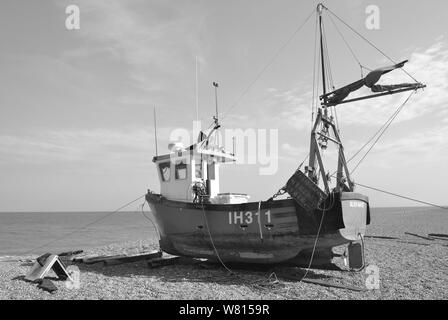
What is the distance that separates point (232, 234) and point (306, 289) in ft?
9.57

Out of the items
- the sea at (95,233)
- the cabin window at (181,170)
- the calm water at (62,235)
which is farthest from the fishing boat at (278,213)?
the calm water at (62,235)

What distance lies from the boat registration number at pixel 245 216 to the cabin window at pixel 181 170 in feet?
9.59

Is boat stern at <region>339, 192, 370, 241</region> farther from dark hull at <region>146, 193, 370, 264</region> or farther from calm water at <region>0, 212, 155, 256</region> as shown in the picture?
calm water at <region>0, 212, 155, 256</region>

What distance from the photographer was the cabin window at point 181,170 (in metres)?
13.1

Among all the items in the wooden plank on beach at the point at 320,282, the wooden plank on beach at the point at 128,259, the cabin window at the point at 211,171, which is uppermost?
the cabin window at the point at 211,171

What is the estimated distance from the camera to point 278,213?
1019 cm

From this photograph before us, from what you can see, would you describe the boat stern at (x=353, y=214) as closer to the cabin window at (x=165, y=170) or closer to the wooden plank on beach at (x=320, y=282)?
the wooden plank on beach at (x=320, y=282)

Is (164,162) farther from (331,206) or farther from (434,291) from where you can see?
(434,291)

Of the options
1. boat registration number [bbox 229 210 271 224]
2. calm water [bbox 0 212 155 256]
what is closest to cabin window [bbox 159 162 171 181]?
boat registration number [bbox 229 210 271 224]

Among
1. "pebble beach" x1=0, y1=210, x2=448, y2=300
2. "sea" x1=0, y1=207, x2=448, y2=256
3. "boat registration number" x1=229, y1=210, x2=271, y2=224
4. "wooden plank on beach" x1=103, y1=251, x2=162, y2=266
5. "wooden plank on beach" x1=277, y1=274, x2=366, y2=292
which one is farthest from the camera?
"sea" x1=0, y1=207, x2=448, y2=256

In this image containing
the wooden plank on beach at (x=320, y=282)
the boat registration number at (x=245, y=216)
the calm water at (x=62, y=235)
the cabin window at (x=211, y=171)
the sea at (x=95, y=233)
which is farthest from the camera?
the calm water at (x=62, y=235)

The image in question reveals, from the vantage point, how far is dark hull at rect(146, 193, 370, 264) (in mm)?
9727

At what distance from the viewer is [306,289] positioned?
8.68 meters
